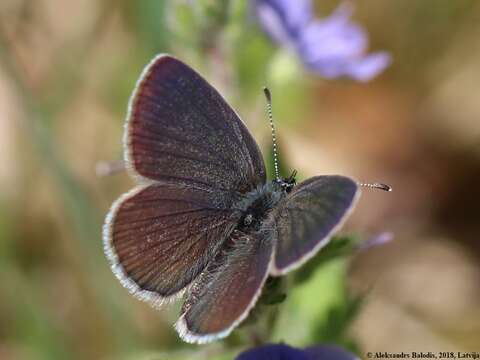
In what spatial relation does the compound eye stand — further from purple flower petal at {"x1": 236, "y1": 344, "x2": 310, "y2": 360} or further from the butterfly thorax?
purple flower petal at {"x1": 236, "y1": 344, "x2": 310, "y2": 360}

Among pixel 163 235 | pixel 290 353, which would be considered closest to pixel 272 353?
pixel 290 353

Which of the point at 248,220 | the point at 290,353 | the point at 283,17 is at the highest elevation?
the point at 283,17

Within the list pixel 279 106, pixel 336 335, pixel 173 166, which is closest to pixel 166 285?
pixel 173 166

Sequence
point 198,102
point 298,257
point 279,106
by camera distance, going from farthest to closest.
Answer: point 279,106
point 198,102
point 298,257

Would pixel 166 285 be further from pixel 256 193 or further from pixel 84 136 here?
pixel 84 136

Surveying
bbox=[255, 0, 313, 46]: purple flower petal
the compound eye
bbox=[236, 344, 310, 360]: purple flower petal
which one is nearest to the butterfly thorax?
the compound eye

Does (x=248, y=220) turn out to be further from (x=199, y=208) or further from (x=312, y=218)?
(x=312, y=218)
